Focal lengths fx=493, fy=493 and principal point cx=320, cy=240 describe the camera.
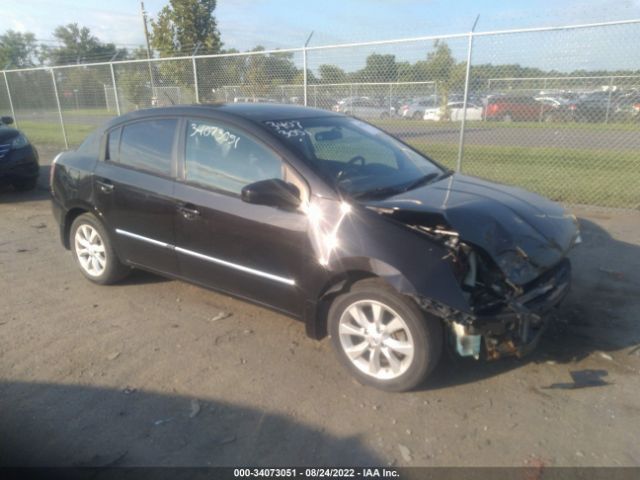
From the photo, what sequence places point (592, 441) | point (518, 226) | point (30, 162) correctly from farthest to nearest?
point (30, 162) < point (518, 226) < point (592, 441)

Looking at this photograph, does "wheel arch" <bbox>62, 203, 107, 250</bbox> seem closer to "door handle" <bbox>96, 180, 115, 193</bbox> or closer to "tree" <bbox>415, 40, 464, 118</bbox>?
"door handle" <bbox>96, 180, 115, 193</bbox>

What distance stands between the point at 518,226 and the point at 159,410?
8.40 feet

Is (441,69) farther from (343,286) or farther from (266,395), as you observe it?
(266,395)

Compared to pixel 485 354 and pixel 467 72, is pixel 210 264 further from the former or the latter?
pixel 467 72

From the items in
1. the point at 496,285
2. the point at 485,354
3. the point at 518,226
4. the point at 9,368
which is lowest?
the point at 9,368

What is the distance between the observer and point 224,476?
2.45 meters

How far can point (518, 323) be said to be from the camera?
2.81 metres

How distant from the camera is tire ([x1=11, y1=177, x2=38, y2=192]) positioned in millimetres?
9136

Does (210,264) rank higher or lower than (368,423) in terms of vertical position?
higher

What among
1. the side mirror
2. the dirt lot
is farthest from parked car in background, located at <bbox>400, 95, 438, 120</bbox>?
the side mirror

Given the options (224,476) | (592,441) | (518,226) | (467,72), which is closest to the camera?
(224,476)

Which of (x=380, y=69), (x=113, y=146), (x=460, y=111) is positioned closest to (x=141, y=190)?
(x=113, y=146)

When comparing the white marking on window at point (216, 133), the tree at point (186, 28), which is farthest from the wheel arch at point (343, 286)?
Answer: the tree at point (186, 28)

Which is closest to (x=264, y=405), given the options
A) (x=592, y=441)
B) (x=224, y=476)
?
(x=224, y=476)
